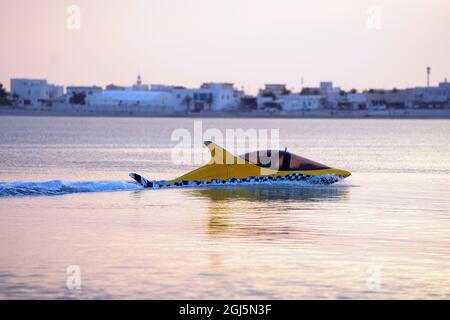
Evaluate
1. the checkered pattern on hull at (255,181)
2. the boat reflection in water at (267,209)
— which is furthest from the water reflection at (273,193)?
the checkered pattern on hull at (255,181)

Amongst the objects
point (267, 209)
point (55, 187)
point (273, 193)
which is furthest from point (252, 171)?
point (267, 209)

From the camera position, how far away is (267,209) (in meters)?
32.5

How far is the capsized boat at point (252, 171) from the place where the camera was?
39.6 metres

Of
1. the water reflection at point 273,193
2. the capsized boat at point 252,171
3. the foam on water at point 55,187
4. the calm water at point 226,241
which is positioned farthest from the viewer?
the capsized boat at point 252,171

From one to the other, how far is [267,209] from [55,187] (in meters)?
8.32

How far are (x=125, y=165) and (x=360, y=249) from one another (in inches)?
1312

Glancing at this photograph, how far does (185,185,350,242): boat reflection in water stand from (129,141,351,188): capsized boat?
32.7 inches

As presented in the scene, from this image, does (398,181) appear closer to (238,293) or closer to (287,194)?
(287,194)

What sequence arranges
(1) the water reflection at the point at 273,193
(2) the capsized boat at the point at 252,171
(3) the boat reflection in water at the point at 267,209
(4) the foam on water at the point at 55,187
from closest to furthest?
1. (3) the boat reflection in water at the point at 267,209
2. (4) the foam on water at the point at 55,187
3. (1) the water reflection at the point at 273,193
4. (2) the capsized boat at the point at 252,171

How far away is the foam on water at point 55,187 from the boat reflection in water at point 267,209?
2701 millimetres

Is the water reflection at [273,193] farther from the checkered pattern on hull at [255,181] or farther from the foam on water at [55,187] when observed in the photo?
the foam on water at [55,187]

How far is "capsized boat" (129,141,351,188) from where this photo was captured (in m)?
39.6

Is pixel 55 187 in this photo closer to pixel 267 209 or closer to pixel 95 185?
pixel 95 185
